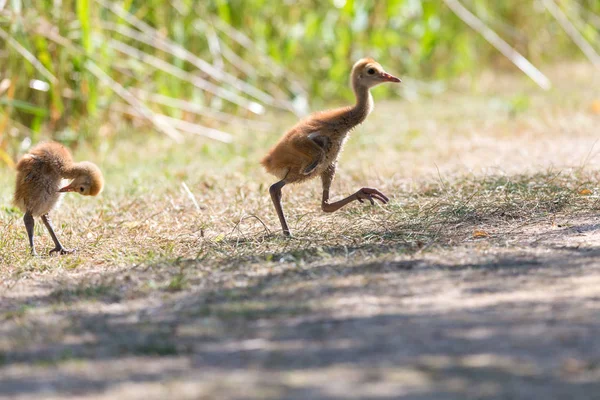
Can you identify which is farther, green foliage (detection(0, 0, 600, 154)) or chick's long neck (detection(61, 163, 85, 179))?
green foliage (detection(0, 0, 600, 154))

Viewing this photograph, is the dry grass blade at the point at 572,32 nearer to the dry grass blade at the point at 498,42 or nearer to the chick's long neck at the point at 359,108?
the dry grass blade at the point at 498,42

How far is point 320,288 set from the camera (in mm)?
4461

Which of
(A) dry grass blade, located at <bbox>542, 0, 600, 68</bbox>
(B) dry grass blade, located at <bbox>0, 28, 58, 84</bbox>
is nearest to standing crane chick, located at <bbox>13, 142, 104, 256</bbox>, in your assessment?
(B) dry grass blade, located at <bbox>0, 28, 58, 84</bbox>

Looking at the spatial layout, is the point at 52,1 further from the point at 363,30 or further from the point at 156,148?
the point at 363,30

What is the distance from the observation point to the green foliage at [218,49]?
31.4 ft

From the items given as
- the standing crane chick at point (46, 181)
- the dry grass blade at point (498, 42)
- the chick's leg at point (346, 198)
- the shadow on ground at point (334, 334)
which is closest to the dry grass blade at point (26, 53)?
the standing crane chick at point (46, 181)

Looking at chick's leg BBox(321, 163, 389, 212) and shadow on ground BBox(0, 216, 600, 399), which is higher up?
chick's leg BBox(321, 163, 389, 212)

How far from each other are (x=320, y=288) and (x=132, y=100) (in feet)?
19.8

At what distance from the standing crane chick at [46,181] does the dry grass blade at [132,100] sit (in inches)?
150

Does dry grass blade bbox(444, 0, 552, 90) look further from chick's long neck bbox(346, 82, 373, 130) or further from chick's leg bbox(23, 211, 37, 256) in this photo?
chick's leg bbox(23, 211, 37, 256)

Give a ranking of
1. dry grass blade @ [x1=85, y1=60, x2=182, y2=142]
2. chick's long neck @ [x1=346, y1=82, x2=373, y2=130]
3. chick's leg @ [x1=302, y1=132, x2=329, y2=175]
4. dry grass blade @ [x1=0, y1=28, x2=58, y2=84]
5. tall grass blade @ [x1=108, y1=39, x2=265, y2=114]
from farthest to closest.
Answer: tall grass blade @ [x1=108, y1=39, x2=265, y2=114] → dry grass blade @ [x1=85, y1=60, x2=182, y2=142] → dry grass blade @ [x1=0, y1=28, x2=58, y2=84] → chick's long neck @ [x1=346, y1=82, x2=373, y2=130] → chick's leg @ [x1=302, y1=132, x2=329, y2=175]

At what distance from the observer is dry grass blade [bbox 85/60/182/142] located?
9781mm

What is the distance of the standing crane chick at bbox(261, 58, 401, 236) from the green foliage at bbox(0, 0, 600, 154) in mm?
3665

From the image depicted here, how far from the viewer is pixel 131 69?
35.6 ft
